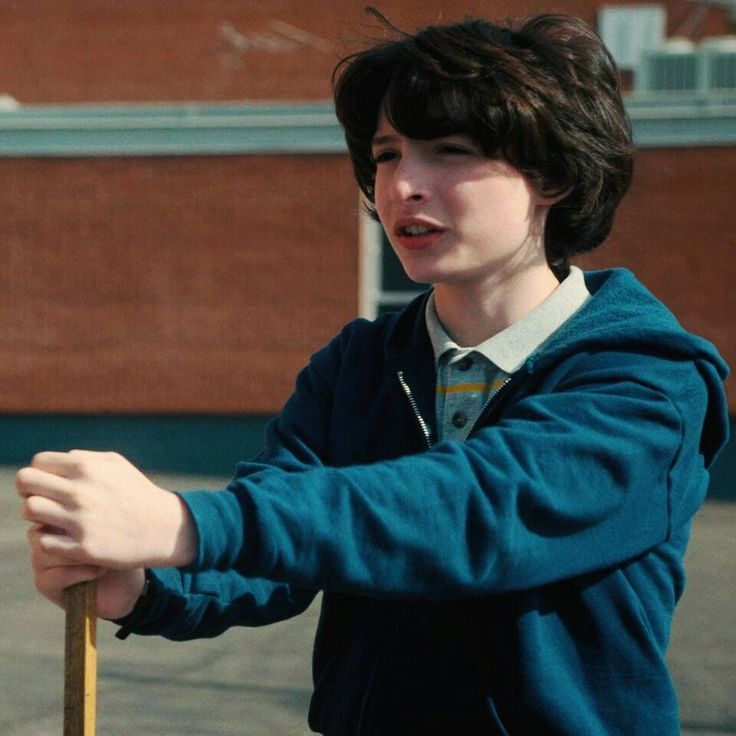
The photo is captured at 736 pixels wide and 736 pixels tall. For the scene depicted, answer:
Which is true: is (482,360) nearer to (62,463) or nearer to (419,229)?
(419,229)

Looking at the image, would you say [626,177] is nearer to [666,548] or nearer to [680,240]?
[666,548]

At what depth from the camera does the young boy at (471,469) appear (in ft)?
4.48

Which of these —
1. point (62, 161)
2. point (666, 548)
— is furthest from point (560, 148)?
point (62, 161)

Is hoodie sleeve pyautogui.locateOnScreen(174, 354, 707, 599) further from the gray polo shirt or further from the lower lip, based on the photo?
the lower lip

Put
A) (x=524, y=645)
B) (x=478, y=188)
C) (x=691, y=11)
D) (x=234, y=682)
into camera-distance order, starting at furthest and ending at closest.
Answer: (x=691, y=11)
(x=234, y=682)
(x=478, y=188)
(x=524, y=645)

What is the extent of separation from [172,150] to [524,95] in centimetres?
1490

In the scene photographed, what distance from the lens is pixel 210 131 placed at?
53.2 feet

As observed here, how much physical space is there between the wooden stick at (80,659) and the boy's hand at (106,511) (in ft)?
0.65

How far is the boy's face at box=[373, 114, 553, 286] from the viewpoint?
1706 millimetres

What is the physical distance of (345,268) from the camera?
53.4 ft

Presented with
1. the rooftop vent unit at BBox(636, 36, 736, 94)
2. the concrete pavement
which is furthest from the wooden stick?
the rooftop vent unit at BBox(636, 36, 736, 94)

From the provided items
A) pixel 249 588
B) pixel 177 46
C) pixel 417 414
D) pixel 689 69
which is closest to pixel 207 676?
pixel 249 588

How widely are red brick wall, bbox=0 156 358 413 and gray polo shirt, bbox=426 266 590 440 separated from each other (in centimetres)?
1444

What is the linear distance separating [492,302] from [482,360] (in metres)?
0.08
